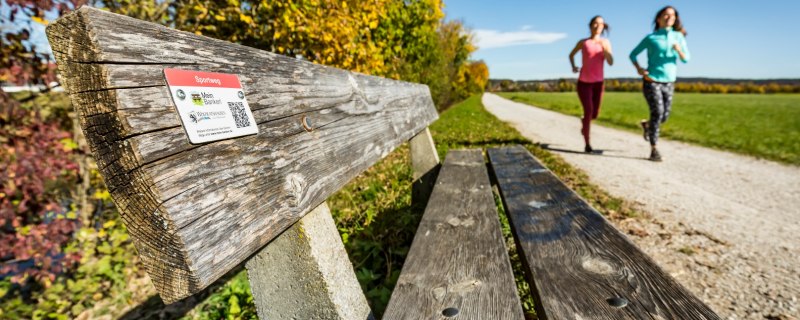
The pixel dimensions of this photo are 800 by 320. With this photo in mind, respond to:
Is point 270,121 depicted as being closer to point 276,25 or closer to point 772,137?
point 276,25

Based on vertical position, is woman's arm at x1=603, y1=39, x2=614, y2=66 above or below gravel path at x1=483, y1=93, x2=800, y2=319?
above

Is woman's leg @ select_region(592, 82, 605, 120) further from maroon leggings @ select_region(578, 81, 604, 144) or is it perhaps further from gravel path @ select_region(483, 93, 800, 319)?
gravel path @ select_region(483, 93, 800, 319)

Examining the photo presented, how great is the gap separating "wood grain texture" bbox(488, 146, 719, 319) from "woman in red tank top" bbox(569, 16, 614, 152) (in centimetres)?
471

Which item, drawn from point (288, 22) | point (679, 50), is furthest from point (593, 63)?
point (288, 22)

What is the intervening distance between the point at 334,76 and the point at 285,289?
752 millimetres

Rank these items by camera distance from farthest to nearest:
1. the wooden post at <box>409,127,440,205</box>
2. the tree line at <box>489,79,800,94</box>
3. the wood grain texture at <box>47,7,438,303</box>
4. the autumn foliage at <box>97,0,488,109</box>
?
the tree line at <box>489,79,800,94</box>
the autumn foliage at <box>97,0,488,109</box>
the wooden post at <box>409,127,440,205</box>
the wood grain texture at <box>47,7,438,303</box>

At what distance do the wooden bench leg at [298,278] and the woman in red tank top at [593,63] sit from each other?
5.71 m

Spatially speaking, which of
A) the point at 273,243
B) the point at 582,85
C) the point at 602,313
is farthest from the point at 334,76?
the point at 582,85

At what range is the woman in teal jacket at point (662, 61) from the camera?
4.91 metres

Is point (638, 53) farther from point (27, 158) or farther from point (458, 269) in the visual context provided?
point (27, 158)

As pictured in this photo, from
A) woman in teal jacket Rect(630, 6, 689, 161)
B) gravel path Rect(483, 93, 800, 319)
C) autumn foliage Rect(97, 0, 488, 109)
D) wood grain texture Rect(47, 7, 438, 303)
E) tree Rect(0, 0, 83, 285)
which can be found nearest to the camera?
wood grain texture Rect(47, 7, 438, 303)

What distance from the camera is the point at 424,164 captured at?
3037mm

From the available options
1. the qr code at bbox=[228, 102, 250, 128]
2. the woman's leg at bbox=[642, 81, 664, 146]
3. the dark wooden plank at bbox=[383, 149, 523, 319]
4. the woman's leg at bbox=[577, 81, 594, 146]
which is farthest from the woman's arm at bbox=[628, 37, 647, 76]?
the qr code at bbox=[228, 102, 250, 128]

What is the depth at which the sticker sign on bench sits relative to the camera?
673 mm
